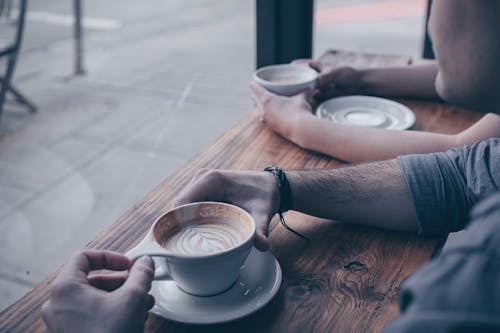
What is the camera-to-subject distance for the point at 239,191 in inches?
43.5

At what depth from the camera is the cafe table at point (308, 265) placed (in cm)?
85

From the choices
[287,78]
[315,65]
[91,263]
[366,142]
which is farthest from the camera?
[315,65]

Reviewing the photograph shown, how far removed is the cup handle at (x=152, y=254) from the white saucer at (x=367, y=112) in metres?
0.88

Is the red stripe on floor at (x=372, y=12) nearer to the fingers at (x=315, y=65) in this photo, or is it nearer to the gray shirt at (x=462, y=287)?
the fingers at (x=315, y=65)

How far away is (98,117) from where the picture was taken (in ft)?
13.5

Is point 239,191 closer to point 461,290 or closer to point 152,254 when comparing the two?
point 152,254

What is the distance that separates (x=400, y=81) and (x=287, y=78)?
15.7 inches

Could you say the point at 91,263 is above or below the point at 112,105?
above

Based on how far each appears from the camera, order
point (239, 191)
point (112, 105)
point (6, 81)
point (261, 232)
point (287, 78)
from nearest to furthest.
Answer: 1. point (261, 232)
2. point (239, 191)
3. point (287, 78)
4. point (6, 81)
5. point (112, 105)

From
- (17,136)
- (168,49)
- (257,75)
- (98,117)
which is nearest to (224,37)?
(168,49)

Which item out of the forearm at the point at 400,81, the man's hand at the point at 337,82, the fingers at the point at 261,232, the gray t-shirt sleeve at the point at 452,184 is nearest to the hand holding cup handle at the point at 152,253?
the fingers at the point at 261,232

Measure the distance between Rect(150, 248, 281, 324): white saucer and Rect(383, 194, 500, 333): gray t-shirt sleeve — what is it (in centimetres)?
41

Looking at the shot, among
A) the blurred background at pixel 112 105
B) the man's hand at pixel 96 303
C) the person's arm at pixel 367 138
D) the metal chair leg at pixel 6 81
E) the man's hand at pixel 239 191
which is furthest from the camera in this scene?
the metal chair leg at pixel 6 81

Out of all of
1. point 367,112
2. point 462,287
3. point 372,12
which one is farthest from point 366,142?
point 372,12
